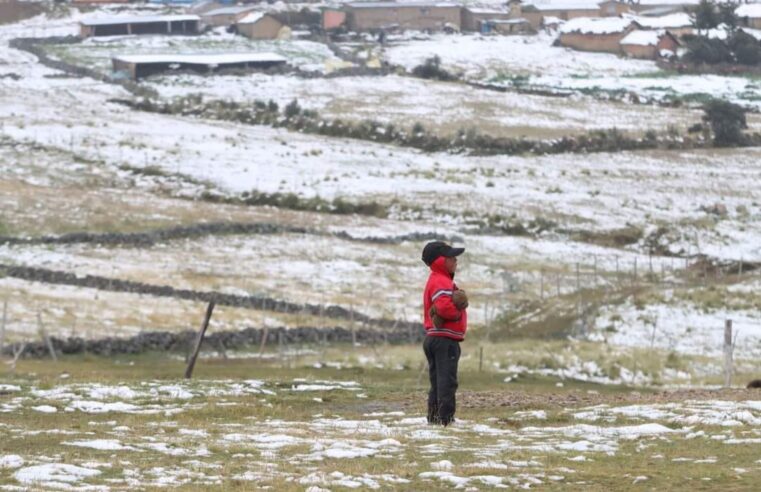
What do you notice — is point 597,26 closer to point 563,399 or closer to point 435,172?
point 435,172

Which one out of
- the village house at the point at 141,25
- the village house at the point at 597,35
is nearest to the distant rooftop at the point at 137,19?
the village house at the point at 141,25

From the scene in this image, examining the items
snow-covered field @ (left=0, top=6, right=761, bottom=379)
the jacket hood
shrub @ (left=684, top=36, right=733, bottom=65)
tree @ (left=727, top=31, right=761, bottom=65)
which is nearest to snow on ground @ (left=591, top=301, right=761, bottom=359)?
snow-covered field @ (left=0, top=6, right=761, bottom=379)

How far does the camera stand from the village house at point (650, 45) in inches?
5413

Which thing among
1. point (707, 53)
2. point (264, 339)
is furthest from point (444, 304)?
point (707, 53)

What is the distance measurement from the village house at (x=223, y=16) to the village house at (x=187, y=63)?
3074cm

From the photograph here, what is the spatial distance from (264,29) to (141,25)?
41.7ft

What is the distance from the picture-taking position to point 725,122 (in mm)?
89750

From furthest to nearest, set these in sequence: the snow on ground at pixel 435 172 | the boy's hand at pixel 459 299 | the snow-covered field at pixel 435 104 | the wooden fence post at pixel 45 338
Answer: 1. the snow-covered field at pixel 435 104
2. the snow on ground at pixel 435 172
3. the wooden fence post at pixel 45 338
4. the boy's hand at pixel 459 299

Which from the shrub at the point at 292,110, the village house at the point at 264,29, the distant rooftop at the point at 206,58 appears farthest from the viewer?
the village house at the point at 264,29

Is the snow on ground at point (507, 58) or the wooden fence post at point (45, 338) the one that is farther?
the snow on ground at point (507, 58)

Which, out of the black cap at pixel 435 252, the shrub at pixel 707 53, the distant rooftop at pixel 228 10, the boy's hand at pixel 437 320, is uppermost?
the distant rooftop at pixel 228 10

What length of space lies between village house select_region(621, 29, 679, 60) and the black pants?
123m

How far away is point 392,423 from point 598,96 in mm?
95571

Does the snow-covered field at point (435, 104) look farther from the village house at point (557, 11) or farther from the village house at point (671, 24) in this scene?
Answer: the village house at point (557, 11)
